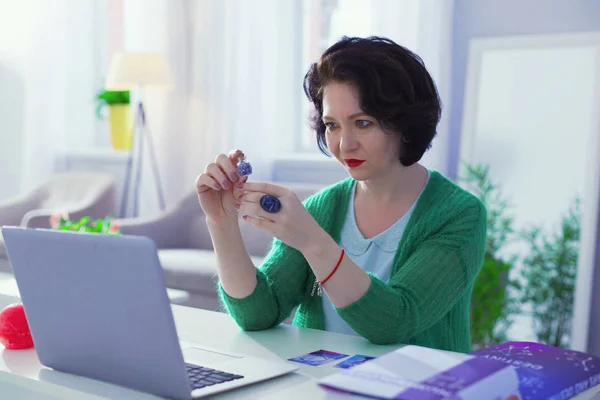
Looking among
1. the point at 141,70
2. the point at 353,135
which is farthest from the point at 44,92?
the point at 353,135

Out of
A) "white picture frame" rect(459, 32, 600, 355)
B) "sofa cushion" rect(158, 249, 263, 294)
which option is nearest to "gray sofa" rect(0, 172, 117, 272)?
"sofa cushion" rect(158, 249, 263, 294)

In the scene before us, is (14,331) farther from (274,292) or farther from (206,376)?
(274,292)

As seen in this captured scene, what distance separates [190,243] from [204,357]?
3.12m

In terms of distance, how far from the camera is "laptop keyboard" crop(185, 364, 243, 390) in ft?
3.50

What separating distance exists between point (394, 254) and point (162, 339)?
2.24 ft

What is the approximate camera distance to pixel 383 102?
1475mm

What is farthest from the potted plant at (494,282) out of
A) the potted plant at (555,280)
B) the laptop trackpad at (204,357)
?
the laptop trackpad at (204,357)

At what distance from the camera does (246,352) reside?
1290 mm

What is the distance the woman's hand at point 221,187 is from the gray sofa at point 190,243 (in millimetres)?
1835

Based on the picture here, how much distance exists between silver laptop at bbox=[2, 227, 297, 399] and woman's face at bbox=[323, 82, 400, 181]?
45 cm

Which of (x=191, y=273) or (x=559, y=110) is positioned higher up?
(x=559, y=110)

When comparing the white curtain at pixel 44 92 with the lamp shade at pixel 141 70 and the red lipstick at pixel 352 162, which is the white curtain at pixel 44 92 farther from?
the red lipstick at pixel 352 162

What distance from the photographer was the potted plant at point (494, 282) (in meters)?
3.28

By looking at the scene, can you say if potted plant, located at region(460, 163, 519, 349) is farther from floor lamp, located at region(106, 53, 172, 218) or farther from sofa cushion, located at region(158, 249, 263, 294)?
floor lamp, located at region(106, 53, 172, 218)
